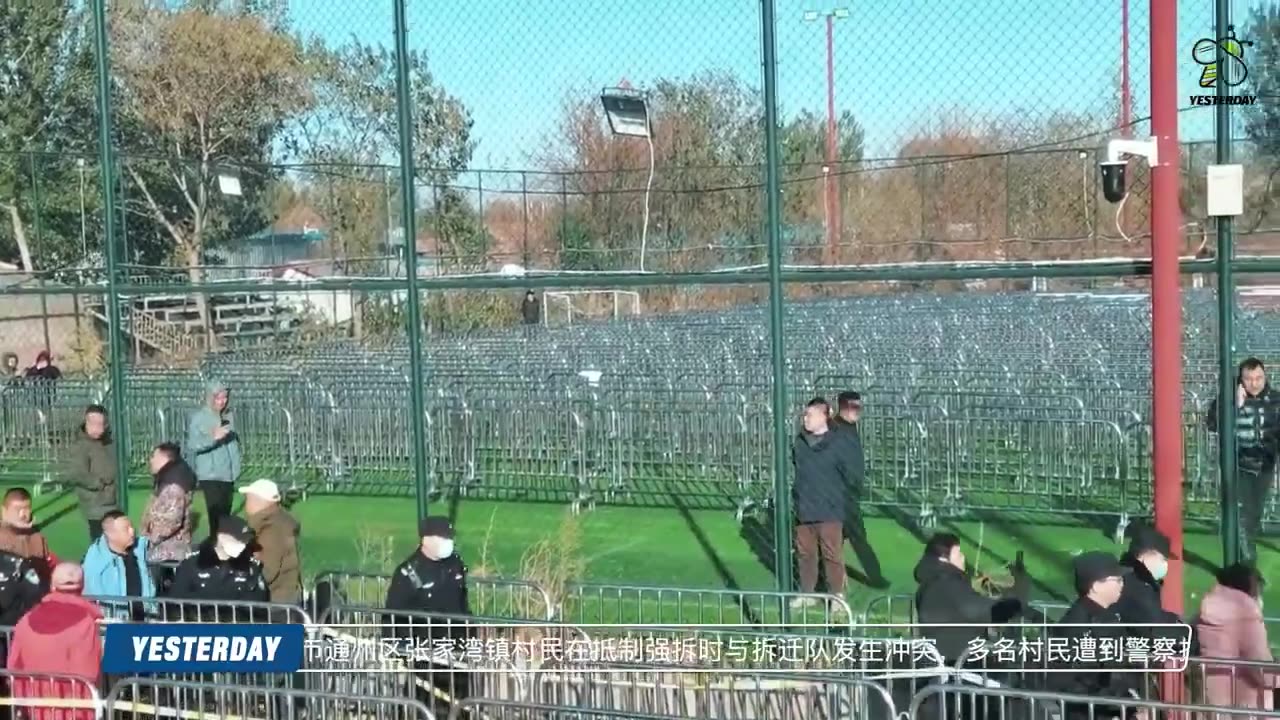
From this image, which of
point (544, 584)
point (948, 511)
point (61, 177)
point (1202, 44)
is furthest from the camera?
point (61, 177)

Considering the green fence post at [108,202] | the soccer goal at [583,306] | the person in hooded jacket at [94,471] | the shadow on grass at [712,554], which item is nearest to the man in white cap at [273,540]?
the green fence post at [108,202]

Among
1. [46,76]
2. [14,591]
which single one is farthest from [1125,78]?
[46,76]

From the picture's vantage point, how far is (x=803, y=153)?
9211 millimetres

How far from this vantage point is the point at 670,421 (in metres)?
13.4

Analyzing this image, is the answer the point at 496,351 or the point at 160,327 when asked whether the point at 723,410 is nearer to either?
the point at 496,351

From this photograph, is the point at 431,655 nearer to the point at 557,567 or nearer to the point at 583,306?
the point at 557,567

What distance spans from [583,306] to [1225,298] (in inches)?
911

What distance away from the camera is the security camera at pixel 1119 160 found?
6480mm

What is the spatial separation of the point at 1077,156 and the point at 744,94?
7.11 ft

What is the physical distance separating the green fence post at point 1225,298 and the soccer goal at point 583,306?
1907 centimetres

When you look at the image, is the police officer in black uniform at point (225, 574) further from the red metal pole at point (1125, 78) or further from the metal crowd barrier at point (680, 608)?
the red metal pole at point (1125, 78)

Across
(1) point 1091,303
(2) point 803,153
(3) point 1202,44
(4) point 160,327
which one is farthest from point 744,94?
(1) point 1091,303

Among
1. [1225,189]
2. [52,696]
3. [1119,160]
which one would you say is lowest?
[52,696]
